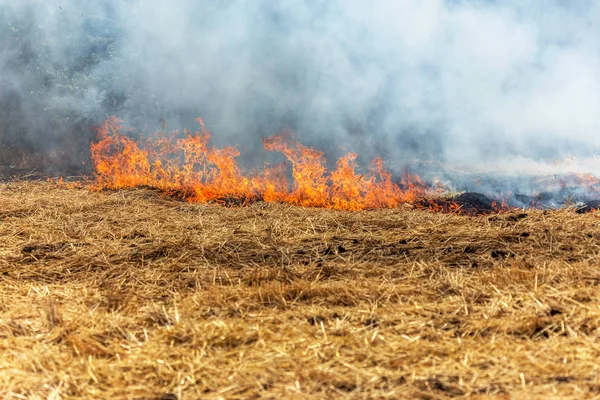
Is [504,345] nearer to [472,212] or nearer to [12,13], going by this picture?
[472,212]

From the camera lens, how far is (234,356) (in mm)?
2432

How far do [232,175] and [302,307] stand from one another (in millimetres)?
4687

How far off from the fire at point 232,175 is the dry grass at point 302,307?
1.46m

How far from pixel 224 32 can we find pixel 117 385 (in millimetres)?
9033

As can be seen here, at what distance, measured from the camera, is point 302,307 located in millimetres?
3004

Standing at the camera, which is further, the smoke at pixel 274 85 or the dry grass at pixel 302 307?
the smoke at pixel 274 85

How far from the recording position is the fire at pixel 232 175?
21.6 feet

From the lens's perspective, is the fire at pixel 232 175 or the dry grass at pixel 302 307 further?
the fire at pixel 232 175

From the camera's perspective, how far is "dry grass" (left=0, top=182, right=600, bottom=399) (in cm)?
221

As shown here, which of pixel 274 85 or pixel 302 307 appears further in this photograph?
pixel 274 85

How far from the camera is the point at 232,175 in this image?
7.48 metres

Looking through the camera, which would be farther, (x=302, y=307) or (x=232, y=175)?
(x=232, y=175)

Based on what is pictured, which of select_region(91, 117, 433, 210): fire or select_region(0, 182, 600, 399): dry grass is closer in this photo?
select_region(0, 182, 600, 399): dry grass

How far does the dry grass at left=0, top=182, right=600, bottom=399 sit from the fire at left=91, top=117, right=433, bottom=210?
1.46 m
